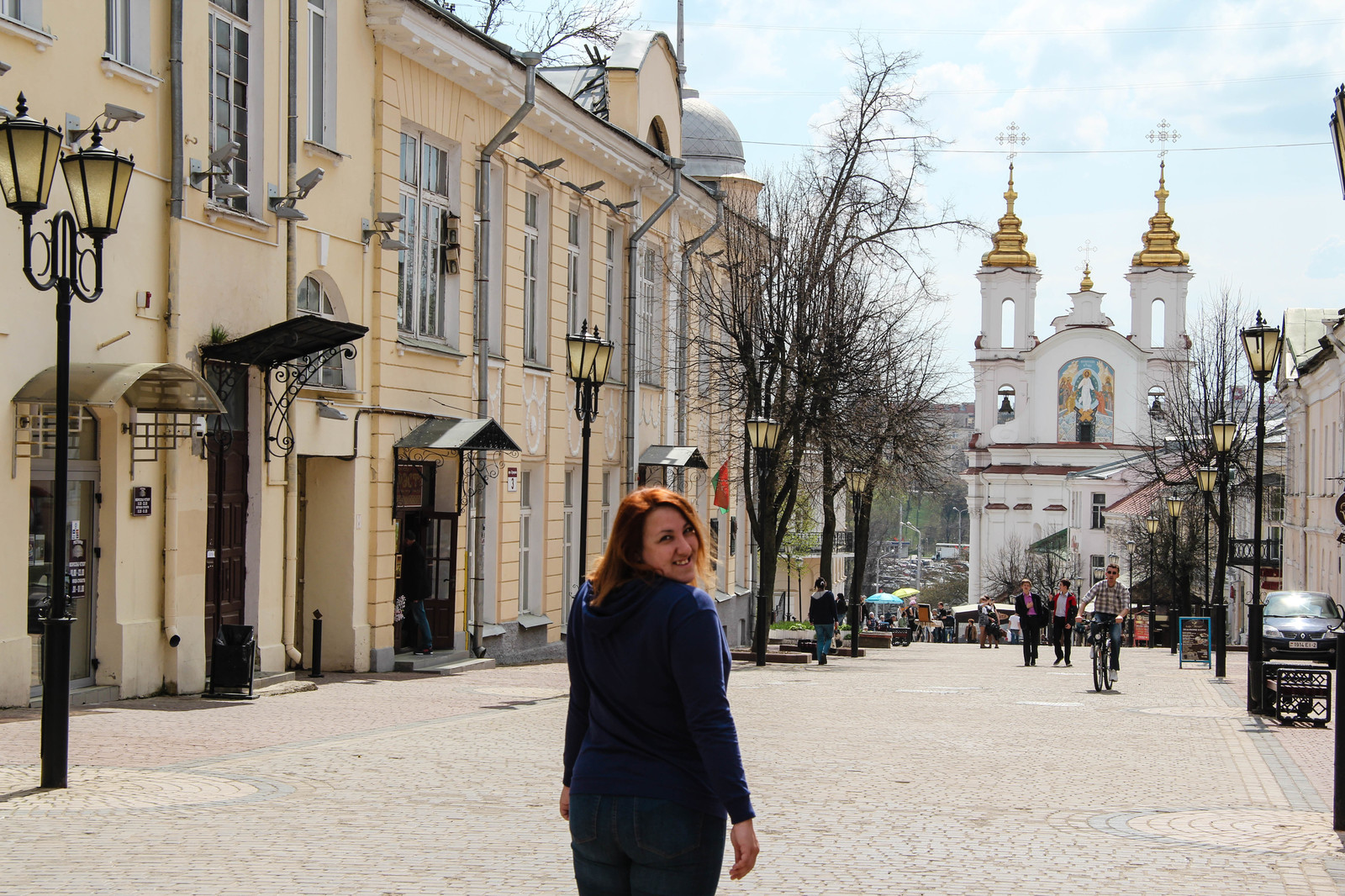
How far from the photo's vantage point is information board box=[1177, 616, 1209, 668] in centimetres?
2706

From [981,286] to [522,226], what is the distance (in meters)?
89.0

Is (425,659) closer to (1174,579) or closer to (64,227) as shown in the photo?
(64,227)

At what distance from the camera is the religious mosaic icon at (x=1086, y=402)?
10300 cm

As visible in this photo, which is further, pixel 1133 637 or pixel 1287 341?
pixel 1133 637

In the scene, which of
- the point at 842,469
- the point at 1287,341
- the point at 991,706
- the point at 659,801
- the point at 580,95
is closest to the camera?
the point at 659,801

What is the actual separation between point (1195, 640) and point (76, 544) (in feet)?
65.5

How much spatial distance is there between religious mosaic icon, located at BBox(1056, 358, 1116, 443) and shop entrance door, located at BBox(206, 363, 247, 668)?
92974 millimetres

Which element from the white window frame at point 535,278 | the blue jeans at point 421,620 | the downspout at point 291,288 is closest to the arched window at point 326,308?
the downspout at point 291,288

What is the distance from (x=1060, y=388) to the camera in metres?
104

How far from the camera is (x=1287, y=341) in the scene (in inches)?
1766

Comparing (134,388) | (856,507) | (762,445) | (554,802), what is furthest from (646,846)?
(856,507)

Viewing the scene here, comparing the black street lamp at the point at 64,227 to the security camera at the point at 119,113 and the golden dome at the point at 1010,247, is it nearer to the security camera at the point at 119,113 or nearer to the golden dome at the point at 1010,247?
the security camera at the point at 119,113

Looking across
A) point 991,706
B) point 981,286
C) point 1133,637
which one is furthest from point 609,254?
point 981,286

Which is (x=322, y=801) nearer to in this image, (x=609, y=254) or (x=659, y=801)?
(x=659, y=801)
